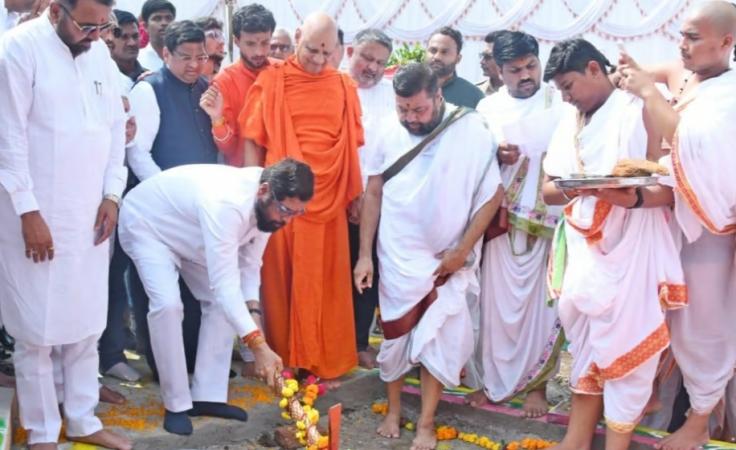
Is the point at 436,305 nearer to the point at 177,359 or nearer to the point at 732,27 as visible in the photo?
the point at 177,359

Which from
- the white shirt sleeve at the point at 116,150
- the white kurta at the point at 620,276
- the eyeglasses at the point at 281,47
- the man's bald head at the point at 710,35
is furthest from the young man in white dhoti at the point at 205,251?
the eyeglasses at the point at 281,47

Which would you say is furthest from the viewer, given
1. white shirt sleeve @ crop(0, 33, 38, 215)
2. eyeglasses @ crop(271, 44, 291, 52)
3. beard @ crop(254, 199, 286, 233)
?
eyeglasses @ crop(271, 44, 291, 52)

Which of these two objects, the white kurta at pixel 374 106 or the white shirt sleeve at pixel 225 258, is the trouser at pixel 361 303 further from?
the white shirt sleeve at pixel 225 258

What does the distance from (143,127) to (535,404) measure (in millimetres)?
2525

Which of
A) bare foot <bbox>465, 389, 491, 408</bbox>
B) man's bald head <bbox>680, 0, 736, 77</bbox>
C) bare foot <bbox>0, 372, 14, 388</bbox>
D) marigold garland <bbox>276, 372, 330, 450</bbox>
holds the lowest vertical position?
bare foot <bbox>465, 389, 491, 408</bbox>

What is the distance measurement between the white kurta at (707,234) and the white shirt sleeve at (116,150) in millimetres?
2433

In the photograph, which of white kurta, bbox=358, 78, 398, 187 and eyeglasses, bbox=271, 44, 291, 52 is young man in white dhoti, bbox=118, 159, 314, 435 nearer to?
white kurta, bbox=358, 78, 398, 187

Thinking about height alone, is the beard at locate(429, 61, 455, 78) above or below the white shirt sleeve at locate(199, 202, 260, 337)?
above

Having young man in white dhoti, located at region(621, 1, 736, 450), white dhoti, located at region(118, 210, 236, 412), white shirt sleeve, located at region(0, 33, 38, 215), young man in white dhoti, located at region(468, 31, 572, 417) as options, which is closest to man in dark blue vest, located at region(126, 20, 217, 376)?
white dhoti, located at region(118, 210, 236, 412)

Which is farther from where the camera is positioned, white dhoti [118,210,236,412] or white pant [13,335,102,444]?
white dhoti [118,210,236,412]

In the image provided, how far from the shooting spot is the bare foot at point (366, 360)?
5652 millimetres

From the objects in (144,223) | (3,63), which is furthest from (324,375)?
(3,63)

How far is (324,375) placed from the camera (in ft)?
17.5

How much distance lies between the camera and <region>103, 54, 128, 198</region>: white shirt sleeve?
4276mm
